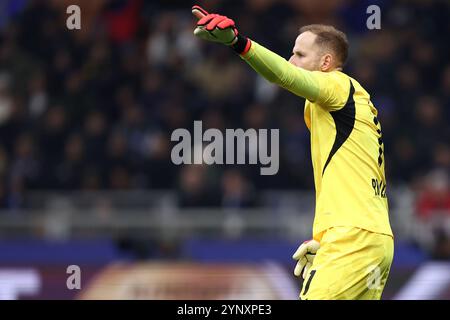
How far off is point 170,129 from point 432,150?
2977mm

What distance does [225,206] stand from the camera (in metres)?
11.9

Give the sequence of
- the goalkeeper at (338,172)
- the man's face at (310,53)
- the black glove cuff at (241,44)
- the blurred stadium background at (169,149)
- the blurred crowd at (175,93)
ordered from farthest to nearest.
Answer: the blurred crowd at (175,93)
the blurred stadium background at (169,149)
the man's face at (310,53)
the goalkeeper at (338,172)
the black glove cuff at (241,44)

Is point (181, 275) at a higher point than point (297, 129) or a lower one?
lower

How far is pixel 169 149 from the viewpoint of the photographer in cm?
1231

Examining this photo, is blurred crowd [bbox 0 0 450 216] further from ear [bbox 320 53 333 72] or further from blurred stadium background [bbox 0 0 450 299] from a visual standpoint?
ear [bbox 320 53 333 72]

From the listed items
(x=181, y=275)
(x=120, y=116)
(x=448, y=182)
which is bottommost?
(x=181, y=275)

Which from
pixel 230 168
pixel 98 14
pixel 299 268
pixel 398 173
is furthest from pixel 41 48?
pixel 299 268

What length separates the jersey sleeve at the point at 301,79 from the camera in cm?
547

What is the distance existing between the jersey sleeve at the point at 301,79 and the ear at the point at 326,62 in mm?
111

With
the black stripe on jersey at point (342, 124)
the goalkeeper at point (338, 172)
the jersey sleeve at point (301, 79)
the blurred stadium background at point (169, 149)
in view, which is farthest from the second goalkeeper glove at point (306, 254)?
the blurred stadium background at point (169, 149)

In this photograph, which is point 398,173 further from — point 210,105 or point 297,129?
point 210,105

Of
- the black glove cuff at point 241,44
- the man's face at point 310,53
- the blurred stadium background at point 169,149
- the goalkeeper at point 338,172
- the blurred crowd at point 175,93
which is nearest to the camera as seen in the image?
the black glove cuff at point 241,44

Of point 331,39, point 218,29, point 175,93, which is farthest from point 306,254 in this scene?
point 175,93

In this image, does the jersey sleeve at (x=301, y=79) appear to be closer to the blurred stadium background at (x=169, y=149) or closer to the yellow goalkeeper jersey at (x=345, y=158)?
the yellow goalkeeper jersey at (x=345, y=158)
